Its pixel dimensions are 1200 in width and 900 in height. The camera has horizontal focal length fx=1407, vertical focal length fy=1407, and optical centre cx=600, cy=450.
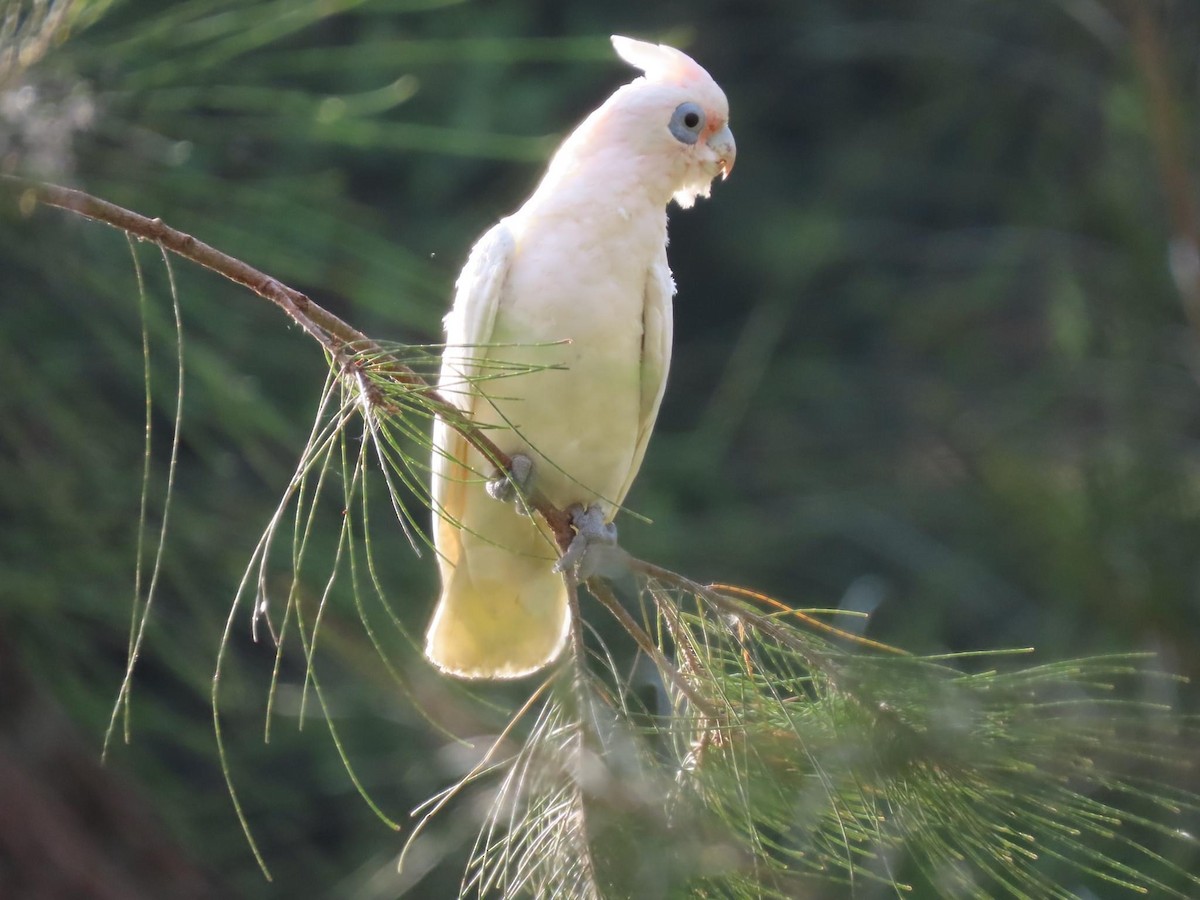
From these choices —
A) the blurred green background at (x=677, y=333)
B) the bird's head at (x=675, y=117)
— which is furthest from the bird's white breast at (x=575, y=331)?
the blurred green background at (x=677, y=333)

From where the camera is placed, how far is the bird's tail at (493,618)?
1969 mm

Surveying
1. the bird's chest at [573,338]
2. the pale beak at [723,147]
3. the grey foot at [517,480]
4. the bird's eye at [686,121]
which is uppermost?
the bird's eye at [686,121]

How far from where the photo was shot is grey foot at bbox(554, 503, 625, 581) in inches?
59.7

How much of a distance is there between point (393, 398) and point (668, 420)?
11.6 ft

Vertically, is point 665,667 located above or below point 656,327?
below

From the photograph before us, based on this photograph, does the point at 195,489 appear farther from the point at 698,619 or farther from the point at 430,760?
the point at 698,619

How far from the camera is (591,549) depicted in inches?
61.5

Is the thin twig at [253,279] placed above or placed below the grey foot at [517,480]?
above

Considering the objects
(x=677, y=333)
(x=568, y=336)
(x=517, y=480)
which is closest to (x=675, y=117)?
(x=568, y=336)

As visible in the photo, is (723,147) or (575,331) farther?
(723,147)

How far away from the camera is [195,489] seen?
306 centimetres

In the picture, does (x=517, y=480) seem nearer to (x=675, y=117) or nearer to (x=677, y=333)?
(x=675, y=117)

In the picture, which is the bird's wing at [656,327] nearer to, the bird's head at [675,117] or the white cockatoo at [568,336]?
the white cockatoo at [568,336]

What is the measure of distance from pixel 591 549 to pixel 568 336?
33 centimetres
